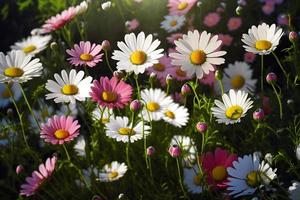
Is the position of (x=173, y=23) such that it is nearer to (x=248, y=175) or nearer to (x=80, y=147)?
(x=80, y=147)

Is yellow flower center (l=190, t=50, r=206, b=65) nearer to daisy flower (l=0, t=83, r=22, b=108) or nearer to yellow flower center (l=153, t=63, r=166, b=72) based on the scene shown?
yellow flower center (l=153, t=63, r=166, b=72)

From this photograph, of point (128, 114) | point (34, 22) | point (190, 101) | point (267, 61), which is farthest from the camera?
point (34, 22)

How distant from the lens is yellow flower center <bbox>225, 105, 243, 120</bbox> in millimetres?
1529

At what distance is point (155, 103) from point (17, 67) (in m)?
0.48

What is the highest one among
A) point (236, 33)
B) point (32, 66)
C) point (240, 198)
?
point (32, 66)

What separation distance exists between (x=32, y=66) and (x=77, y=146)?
1.37ft

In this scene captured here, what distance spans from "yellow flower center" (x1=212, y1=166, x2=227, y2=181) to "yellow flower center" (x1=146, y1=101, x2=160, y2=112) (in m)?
0.38

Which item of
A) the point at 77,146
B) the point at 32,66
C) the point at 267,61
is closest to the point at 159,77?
the point at 77,146

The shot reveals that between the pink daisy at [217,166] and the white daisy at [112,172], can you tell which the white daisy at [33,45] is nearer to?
the white daisy at [112,172]

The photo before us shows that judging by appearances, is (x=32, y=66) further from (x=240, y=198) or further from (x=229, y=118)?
(x=240, y=198)

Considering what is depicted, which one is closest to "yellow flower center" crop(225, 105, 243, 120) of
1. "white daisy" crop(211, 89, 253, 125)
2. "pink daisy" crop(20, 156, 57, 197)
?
"white daisy" crop(211, 89, 253, 125)

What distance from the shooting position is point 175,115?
6.20 feet

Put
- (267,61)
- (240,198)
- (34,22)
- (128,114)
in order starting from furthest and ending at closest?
1. (34,22)
2. (267,61)
3. (128,114)
4. (240,198)

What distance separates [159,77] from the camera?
6.84 ft
